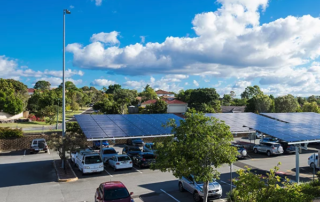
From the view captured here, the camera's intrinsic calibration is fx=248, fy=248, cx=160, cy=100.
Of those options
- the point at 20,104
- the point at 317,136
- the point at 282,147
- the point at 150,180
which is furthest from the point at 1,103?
the point at 317,136

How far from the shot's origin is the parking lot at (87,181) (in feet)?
49.0

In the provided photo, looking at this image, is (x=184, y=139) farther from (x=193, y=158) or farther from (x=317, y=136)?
(x=317, y=136)

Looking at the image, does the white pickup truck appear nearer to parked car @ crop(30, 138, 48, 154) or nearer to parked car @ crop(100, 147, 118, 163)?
parked car @ crop(100, 147, 118, 163)

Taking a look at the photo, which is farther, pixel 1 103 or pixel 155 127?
pixel 1 103

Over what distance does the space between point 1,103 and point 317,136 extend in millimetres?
66394

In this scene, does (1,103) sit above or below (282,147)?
above

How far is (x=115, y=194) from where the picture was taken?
1195 cm

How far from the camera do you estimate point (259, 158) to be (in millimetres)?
26516

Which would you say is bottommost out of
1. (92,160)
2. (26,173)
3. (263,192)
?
(26,173)

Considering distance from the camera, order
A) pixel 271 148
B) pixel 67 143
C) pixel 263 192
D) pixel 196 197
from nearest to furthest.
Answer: pixel 263 192, pixel 196 197, pixel 67 143, pixel 271 148

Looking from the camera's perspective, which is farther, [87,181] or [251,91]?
[251,91]

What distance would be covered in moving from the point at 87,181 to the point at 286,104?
6359cm

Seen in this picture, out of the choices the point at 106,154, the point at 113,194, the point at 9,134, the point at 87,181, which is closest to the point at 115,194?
the point at 113,194

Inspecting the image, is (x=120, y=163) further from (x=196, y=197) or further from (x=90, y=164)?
(x=196, y=197)
